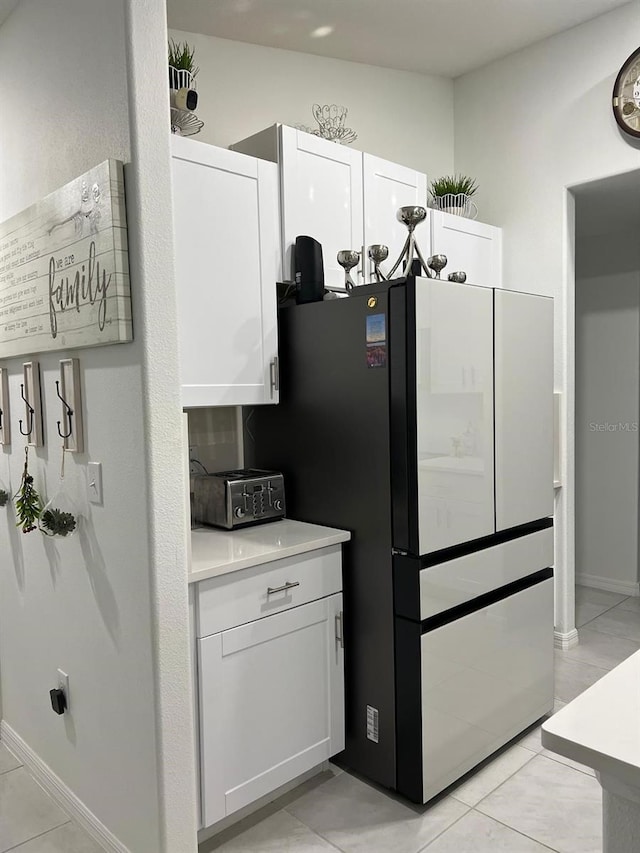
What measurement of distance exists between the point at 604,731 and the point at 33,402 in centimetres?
193

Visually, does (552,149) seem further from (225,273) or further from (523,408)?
(225,273)

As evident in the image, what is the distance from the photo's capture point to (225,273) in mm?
2328

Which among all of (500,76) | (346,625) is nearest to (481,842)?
(346,625)

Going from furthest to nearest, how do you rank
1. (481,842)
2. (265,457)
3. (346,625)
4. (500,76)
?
(500,76) < (265,457) < (346,625) < (481,842)

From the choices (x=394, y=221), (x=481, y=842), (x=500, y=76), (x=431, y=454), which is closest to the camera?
(x=481, y=842)

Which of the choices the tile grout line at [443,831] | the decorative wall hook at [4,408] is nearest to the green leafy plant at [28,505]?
the decorative wall hook at [4,408]

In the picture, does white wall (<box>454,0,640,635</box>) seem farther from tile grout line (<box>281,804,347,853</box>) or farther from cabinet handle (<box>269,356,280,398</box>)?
tile grout line (<box>281,804,347,853</box>)

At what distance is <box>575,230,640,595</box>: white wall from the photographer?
4324 millimetres

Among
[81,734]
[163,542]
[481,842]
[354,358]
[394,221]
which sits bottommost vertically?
[481,842]

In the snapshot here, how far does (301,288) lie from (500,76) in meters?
1.99

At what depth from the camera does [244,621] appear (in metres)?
2.07

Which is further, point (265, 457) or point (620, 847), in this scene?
point (265, 457)

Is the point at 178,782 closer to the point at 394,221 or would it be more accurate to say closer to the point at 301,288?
the point at 301,288

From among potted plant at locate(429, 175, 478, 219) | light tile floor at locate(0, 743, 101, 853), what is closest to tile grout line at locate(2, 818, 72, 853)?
light tile floor at locate(0, 743, 101, 853)
